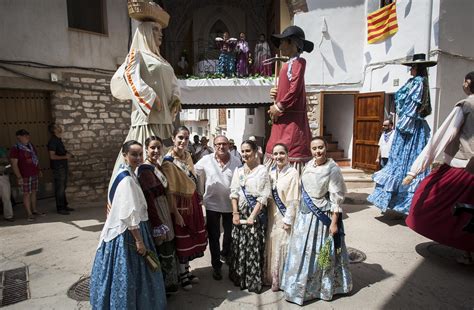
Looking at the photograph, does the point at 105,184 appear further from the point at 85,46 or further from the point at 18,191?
the point at 85,46

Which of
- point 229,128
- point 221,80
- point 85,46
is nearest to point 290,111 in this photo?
point 85,46

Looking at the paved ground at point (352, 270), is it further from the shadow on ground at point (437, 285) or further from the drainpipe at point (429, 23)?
the drainpipe at point (429, 23)

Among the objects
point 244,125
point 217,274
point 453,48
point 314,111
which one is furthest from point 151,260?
point 244,125

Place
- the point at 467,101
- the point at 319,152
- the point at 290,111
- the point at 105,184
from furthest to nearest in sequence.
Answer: the point at 105,184, the point at 290,111, the point at 467,101, the point at 319,152

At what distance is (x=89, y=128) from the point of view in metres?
7.86

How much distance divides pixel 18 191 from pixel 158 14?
18.2 feet

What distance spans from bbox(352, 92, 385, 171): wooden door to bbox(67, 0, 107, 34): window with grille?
7.08 metres

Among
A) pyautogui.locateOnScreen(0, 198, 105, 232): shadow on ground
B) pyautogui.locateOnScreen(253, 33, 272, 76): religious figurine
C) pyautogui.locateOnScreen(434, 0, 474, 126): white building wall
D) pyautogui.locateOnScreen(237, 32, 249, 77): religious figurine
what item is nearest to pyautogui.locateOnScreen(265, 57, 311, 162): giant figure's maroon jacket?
pyautogui.locateOnScreen(0, 198, 105, 232): shadow on ground

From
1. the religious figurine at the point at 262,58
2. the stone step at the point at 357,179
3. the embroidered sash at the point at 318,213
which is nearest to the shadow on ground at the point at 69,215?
the embroidered sash at the point at 318,213

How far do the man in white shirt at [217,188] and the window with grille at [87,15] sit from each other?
620 cm

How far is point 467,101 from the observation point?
137 inches

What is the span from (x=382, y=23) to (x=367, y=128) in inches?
110

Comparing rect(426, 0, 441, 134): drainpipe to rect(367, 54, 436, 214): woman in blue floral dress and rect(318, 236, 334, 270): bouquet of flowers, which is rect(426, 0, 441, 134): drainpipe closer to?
rect(367, 54, 436, 214): woman in blue floral dress

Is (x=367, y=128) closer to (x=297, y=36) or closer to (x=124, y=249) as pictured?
(x=297, y=36)
